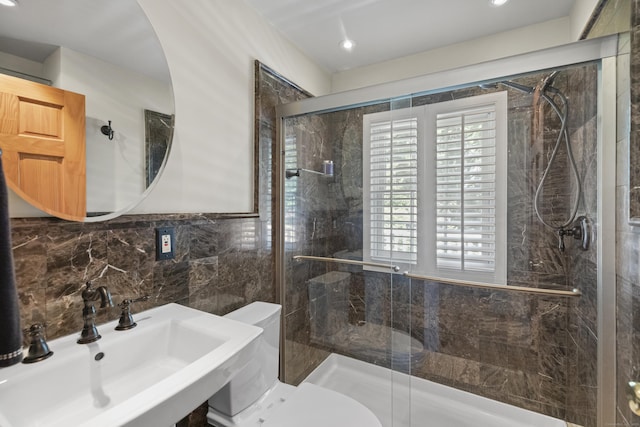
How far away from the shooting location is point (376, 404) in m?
1.89

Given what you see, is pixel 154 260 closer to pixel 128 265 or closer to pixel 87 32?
pixel 128 265

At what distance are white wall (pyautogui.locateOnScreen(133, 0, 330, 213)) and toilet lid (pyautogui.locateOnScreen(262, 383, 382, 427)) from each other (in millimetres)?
1032

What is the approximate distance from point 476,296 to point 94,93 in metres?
2.34

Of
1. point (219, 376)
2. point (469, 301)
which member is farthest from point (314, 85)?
point (219, 376)

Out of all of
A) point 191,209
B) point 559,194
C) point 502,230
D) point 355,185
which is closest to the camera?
point 191,209

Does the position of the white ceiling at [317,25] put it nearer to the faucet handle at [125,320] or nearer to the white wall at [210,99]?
the white wall at [210,99]

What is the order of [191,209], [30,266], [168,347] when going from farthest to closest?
[191,209], [168,347], [30,266]

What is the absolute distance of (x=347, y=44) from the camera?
211 cm

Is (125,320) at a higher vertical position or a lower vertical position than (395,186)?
lower

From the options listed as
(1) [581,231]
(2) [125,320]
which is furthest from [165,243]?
(1) [581,231]

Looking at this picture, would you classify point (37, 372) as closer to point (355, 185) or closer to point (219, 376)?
point (219, 376)

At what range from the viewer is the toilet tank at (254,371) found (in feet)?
4.25

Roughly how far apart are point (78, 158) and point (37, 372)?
668mm

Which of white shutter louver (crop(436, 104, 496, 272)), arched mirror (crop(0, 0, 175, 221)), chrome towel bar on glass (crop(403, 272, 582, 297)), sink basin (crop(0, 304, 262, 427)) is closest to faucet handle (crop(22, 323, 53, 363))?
sink basin (crop(0, 304, 262, 427))
